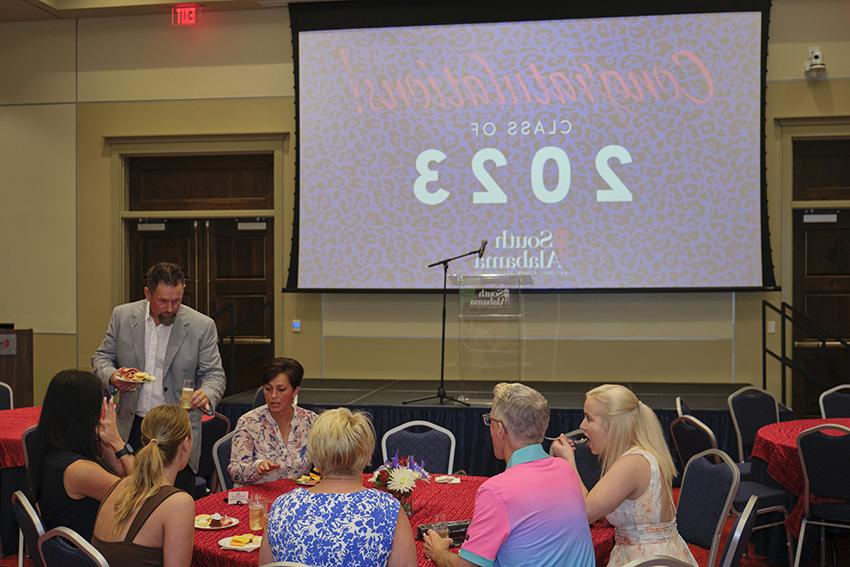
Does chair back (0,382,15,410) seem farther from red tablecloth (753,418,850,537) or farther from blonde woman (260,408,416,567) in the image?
red tablecloth (753,418,850,537)

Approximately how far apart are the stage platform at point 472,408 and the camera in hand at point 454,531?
10.5ft

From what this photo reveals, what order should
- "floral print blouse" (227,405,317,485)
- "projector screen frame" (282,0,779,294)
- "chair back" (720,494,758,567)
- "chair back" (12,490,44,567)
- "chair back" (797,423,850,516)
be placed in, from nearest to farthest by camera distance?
1. "chair back" (12,490,44,567)
2. "chair back" (720,494,758,567)
3. "floral print blouse" (227,405,317,485)
4. "chair back" (797,423,850,516)
5. "projector screen frame" (282,0,779,294)

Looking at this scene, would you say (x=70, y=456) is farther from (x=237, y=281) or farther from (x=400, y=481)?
(x=237, y=281)

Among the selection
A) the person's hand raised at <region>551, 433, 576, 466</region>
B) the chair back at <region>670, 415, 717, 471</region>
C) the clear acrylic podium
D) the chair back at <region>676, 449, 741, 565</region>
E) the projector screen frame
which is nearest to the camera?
the person's hand raised at <region>551, 433, 576, 466</region>

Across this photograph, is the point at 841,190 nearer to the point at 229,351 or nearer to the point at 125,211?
the point at 229,351

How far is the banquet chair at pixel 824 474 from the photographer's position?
4336mm

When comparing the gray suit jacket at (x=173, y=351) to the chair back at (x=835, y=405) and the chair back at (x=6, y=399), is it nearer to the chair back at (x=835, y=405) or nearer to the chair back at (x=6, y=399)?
the chair back at (x=6, y=399)

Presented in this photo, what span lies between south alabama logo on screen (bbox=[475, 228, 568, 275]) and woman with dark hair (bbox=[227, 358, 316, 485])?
4031 millimetres

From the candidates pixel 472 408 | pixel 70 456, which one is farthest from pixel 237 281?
pixel 70 456

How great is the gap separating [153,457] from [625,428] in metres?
1.52

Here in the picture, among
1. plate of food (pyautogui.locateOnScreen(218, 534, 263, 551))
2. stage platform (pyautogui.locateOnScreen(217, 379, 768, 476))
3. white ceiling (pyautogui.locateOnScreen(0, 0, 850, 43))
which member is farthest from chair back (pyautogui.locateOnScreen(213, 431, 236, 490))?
white ceiling (pyautogui.locateOnScreen(0, 0, 850, 43))

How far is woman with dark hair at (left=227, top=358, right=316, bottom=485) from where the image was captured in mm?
3936

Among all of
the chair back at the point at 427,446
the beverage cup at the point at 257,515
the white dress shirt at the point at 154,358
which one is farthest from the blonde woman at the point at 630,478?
the white dress shirt at the point at 154,358

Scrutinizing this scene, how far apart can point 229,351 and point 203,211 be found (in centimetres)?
141
